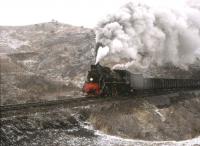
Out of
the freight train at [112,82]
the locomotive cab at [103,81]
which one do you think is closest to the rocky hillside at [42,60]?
the locomotive cab at [103,81]

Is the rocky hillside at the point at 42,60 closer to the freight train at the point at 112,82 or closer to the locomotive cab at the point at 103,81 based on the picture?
the locomotive cab at the point at 103,81

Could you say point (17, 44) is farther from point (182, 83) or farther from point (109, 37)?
point (109, 37)

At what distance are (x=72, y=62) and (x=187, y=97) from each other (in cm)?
2091

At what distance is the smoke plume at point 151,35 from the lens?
28.9 m

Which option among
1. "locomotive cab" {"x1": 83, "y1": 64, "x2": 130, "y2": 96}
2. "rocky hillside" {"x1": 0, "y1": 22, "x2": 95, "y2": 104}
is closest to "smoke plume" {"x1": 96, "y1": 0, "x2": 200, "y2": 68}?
"locomotive cab" {"x1": 83, "y1": 64, "x2": 130, "y2": 96}

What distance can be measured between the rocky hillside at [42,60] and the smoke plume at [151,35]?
900 cm

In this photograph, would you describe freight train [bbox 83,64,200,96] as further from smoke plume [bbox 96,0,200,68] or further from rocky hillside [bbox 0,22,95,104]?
rocky hillside [bbox 0,22,95,104]

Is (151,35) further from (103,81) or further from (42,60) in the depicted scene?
(42,60)

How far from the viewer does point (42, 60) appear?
52.5 meters

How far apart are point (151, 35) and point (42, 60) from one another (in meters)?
21.1

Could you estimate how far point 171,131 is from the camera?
2442 centimetres

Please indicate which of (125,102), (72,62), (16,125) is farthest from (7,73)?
(16,125)

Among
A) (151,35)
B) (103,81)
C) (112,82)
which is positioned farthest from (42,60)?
(103,81)

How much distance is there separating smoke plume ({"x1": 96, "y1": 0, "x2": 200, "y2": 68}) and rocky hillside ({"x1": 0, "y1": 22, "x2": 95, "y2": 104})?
900cm
